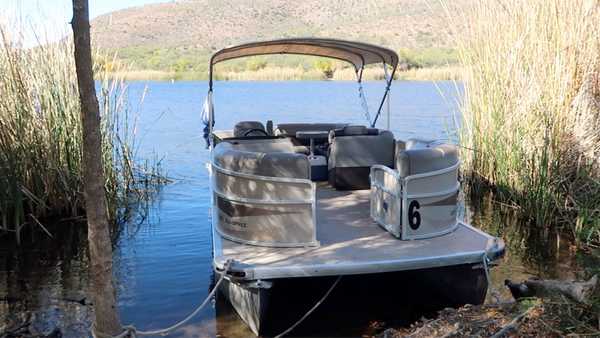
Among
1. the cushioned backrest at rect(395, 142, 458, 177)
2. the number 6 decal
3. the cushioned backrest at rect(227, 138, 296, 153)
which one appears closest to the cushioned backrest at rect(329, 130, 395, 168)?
the cushioned backrest at rect(227, 138, 296, 153)

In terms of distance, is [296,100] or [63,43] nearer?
[63,43]

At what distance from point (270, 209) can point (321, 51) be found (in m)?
5.07

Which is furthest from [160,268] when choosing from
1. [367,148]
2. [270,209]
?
[367,148]

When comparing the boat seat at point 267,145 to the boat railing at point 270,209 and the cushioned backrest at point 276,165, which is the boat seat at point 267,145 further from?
the cushioned backrest at point 276,165

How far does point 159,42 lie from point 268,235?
74523 millimetres

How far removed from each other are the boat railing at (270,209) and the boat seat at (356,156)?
213 cm

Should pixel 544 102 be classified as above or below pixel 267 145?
above

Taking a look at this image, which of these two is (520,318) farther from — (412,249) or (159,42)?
(159,42)

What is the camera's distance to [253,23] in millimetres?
83812

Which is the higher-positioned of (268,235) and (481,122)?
(481,122)

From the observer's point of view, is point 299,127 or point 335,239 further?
point 299,127

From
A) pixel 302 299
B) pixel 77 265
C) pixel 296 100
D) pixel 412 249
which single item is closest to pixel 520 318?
pixel 412 249

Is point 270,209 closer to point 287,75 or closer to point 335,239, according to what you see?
point 335,239

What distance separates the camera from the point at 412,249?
17.4 feet
